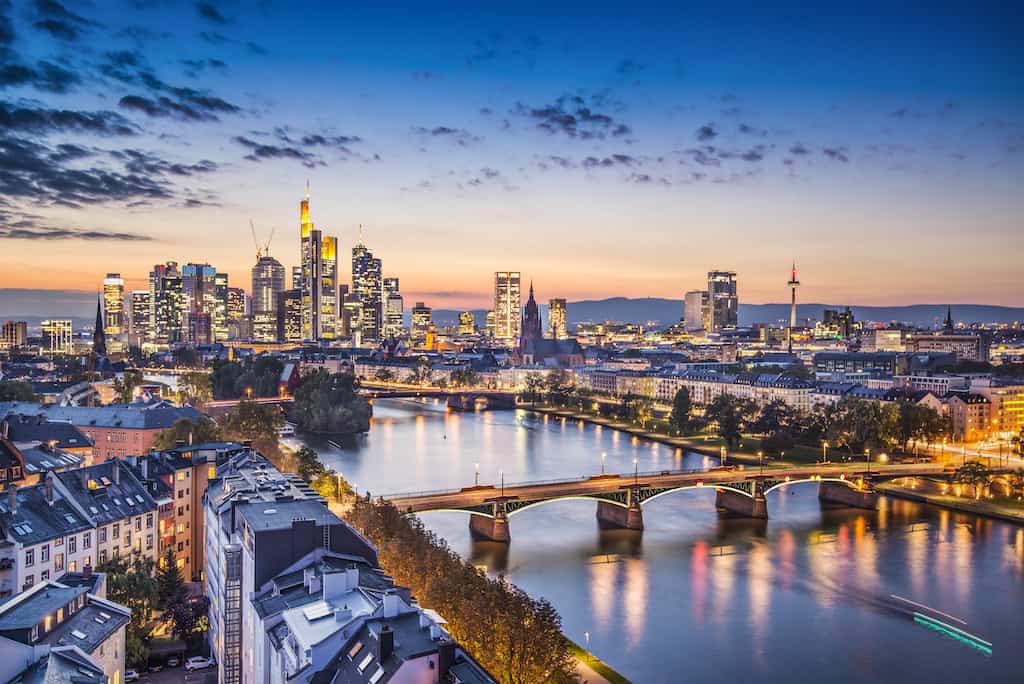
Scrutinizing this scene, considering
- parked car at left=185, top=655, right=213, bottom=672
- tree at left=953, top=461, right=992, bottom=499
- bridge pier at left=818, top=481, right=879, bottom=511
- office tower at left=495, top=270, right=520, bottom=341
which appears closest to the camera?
parked car at left=185, top=655, right=213, bottom=672

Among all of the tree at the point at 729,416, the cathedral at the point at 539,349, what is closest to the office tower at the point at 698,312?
the cathedral at the point at 539,349

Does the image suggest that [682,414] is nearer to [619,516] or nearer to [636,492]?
[636,492]

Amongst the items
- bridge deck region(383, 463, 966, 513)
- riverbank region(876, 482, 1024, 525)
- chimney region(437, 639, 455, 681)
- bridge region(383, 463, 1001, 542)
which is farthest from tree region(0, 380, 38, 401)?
riverbank region(876, 482, 1024, 525)

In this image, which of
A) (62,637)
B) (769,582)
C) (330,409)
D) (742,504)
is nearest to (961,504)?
(742,504)

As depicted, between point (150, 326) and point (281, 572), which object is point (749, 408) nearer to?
point (281, 572)

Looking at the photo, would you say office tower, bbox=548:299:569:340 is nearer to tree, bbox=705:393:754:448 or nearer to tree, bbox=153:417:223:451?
tree, bbox=705:393:754:448

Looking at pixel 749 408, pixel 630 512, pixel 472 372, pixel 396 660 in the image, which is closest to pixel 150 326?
pixel 472 372
